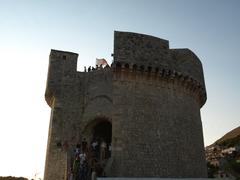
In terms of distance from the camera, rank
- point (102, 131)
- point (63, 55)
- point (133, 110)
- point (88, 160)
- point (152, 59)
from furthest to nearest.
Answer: point (63, 55), point (102, 131), point (152, 59), point (133, 110), point (88, 160)

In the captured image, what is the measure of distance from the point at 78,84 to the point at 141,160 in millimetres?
5219

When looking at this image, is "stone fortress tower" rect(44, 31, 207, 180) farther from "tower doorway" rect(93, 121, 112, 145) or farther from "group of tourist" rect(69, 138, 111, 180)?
"group of tourist" rect(69, 138, 111, 180)

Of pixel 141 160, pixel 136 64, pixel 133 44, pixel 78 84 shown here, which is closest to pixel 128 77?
pixel 136 64

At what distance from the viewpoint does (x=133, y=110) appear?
1354 centimetres

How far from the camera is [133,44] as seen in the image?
14.1 m

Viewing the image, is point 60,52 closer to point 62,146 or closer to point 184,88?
point 62,146

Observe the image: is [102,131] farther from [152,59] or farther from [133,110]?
[152,59]

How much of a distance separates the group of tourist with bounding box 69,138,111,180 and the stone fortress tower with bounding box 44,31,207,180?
1.43 feet

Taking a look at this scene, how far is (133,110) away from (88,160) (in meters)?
3.07

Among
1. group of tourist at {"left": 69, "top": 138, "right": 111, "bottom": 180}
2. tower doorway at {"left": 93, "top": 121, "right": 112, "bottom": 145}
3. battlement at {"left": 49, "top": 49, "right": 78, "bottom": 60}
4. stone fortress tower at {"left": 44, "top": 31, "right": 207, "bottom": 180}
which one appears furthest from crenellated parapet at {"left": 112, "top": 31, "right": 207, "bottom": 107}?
group of tourist at {"left": 69, "top": 138, "right": 111, "bottom": 180}

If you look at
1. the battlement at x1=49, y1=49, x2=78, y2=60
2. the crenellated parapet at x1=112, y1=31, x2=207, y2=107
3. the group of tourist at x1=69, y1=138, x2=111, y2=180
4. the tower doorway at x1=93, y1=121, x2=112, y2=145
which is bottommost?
the group of tourist at x1=69, y1=138, x2=111, y2=180

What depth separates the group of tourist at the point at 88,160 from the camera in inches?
412

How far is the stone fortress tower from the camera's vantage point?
13.0m

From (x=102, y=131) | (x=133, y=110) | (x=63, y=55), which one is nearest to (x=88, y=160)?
(x=133, y=110)
